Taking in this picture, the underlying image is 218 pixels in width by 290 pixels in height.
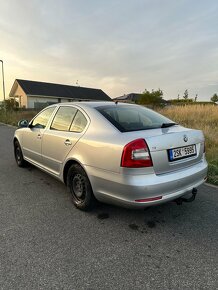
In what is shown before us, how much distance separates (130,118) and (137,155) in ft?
3.04

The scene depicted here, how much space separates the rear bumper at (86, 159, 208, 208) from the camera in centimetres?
262

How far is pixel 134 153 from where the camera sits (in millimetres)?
2617

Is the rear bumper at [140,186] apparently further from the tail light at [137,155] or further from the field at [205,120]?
the field at [205,120]

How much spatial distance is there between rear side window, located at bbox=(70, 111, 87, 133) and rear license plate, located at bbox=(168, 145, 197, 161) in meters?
1.28

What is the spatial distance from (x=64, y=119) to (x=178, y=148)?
1918mm

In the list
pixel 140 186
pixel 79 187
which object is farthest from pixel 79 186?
pixel 140 186

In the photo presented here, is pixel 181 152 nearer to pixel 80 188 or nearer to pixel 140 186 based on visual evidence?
pixel 140 186

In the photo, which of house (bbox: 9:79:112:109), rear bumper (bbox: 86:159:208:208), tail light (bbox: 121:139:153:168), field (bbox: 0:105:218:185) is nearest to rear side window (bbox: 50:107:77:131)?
rear bumper (bbox: 86:159:208:208)

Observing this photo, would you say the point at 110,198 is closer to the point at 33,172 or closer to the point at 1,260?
the point at 1,260

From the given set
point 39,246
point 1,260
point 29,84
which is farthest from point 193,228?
point 29,84

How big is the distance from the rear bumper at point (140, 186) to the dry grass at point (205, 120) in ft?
8.19

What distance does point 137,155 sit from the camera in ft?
8.58

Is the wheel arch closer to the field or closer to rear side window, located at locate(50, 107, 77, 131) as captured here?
rear side window, located at locate(50, 107, 77, 131)

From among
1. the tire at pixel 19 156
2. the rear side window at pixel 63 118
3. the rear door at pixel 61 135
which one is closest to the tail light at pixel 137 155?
the rear door at pixel 61 135
